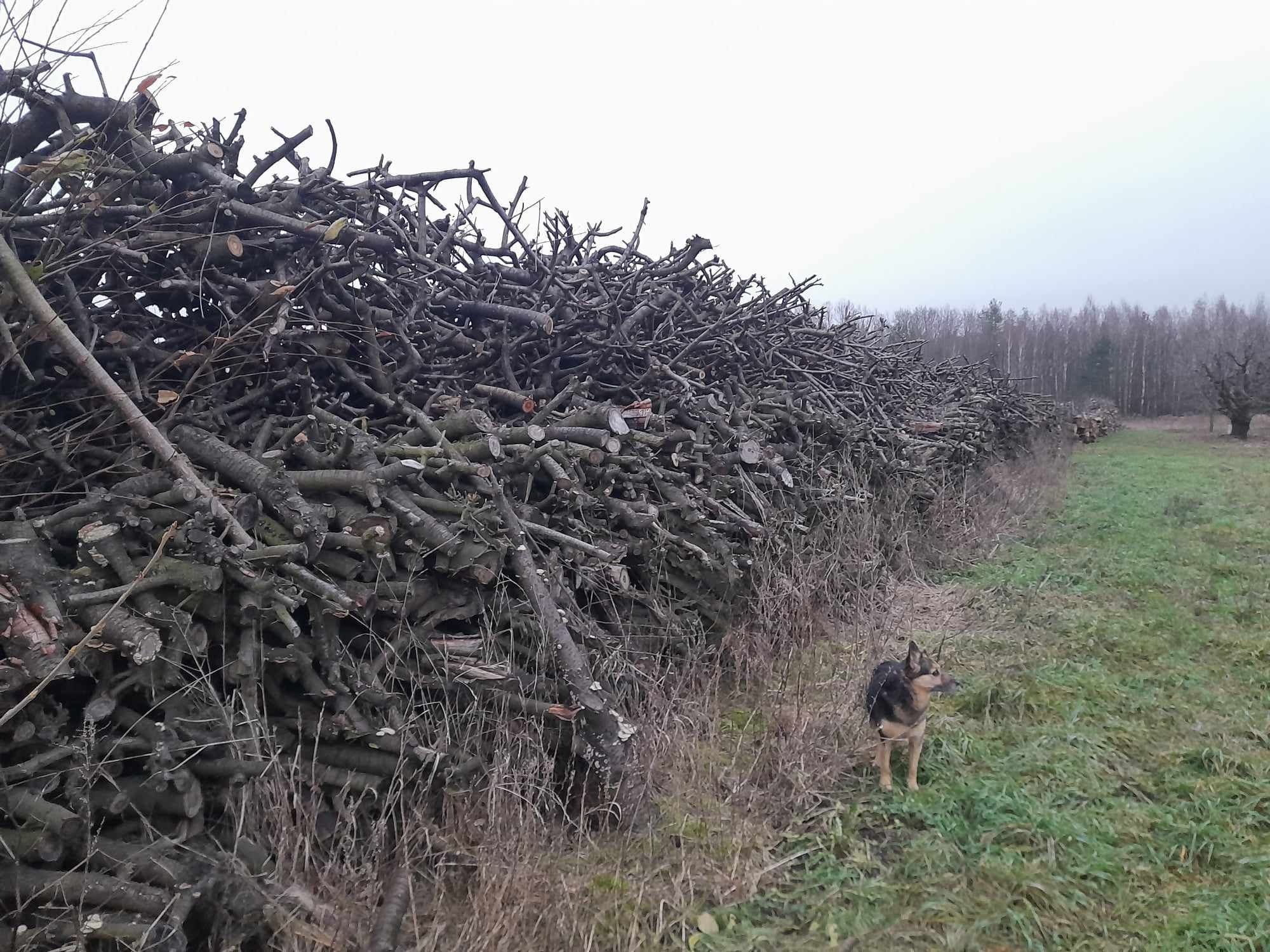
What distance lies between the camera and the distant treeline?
1877 inches

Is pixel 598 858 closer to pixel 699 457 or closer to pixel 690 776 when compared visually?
pixel 690 776

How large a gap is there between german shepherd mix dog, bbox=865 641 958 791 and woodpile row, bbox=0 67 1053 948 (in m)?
1.11

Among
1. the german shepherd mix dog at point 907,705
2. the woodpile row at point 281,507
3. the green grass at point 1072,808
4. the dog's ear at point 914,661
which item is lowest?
the green grass at point 1072,808

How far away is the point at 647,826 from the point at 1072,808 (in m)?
2.03

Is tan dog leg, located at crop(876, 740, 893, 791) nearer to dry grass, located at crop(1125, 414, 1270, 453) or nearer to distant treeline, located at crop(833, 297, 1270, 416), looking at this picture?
dry grass, located at crop(1125, 414, 1270, 453)

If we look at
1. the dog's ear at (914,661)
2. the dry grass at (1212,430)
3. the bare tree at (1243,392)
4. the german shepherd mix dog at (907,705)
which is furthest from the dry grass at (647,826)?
the bare tree at (1243,392)

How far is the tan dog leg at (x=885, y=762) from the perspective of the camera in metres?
3.68

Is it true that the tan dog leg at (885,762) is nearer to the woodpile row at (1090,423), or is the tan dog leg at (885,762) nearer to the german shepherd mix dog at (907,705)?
the german shepherd mix dog at (907,705)

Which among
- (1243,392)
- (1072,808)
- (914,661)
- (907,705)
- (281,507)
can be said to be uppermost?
(1243,392)

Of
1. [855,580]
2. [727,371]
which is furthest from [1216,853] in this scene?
[727,371]

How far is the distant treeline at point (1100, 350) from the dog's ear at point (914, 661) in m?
39.8

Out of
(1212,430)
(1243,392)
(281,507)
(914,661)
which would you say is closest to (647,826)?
(914,661)

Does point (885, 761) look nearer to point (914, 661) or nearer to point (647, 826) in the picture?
point (914, 661)

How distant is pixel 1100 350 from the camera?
48.5m
